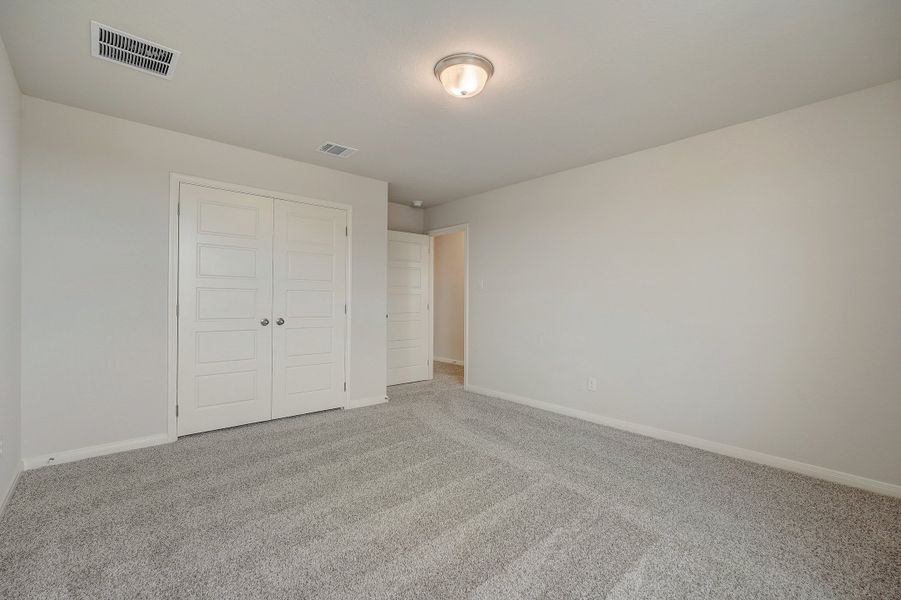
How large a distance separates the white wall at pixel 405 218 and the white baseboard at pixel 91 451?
362 cm

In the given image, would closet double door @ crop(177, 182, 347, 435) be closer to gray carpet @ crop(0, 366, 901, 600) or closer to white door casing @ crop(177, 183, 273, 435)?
white door casing @ crop(177, 183, 273, 435)

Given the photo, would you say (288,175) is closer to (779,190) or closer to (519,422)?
(519,422)

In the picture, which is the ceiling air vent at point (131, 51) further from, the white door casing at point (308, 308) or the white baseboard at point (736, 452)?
the white baseboard at point (736, 452)

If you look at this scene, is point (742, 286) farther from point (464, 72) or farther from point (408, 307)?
point (408, 307)

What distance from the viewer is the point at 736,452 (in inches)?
114

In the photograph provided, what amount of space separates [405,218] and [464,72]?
3.60m

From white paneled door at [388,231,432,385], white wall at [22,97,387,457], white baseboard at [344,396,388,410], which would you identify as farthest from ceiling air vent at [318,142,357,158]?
white baseboard at [344,396,388,410]

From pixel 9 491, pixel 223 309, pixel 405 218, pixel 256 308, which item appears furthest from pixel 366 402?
pixel 405 218

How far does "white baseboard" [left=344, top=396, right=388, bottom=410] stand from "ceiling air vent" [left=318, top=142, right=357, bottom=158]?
8.55 ft

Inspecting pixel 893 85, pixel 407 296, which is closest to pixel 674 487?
pixel 893 85

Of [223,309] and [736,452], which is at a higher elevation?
[223,309]

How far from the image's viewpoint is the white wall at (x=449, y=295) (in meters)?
6.88

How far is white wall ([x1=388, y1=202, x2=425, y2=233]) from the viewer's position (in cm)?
553

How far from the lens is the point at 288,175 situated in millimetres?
3787
